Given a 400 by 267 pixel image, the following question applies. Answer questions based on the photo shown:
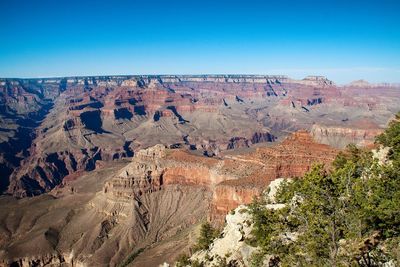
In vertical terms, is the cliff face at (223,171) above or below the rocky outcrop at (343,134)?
above

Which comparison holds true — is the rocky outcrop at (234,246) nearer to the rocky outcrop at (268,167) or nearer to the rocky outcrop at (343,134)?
the rocky outcrop at (268,167)

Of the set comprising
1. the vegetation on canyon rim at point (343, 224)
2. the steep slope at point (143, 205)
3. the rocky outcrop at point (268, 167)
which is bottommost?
the steep slope at point (143, 205)

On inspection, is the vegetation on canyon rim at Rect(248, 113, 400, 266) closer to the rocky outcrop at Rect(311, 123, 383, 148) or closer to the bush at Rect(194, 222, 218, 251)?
the bush at Rect(194, 222, 218, 251)

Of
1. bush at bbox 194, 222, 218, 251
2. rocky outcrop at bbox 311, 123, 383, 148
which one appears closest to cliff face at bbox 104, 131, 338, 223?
bush at bbox 194, 222, 218, 251

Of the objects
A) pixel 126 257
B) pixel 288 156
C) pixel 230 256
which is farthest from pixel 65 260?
pixel 230 256

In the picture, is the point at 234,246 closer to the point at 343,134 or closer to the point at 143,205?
the point at 143,205

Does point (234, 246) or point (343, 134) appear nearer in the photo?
point (234, 246)

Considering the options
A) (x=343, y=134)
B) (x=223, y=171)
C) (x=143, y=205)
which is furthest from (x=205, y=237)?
(x=343, y=134)

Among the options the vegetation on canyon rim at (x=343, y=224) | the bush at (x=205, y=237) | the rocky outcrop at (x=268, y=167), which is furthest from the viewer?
the rocky outcrop at (x=268, y=167)

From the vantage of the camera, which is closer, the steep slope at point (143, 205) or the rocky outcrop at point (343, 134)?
the steep slope at point (143, 205)

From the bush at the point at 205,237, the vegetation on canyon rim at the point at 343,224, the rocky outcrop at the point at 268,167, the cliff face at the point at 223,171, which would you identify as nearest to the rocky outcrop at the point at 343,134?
the cliff face at the point at 223,171

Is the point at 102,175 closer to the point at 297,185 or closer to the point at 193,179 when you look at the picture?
the point at 193,179
